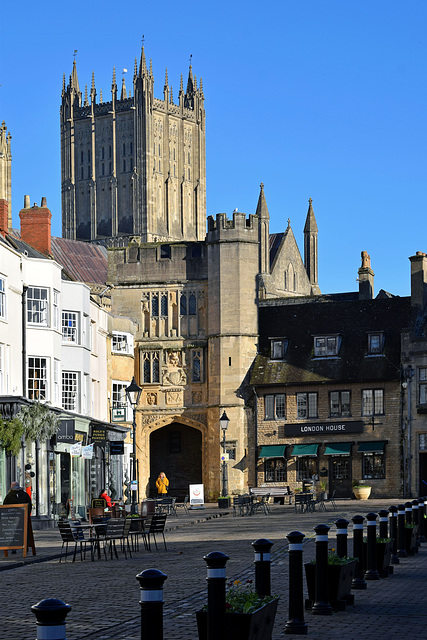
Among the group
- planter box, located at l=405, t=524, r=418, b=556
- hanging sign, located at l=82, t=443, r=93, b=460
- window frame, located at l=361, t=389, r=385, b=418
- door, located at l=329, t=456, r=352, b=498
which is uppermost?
window frame, located at l=361, t=389, r=385, b=418

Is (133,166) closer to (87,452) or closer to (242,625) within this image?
(87,452)

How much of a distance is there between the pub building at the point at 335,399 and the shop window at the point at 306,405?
5cm

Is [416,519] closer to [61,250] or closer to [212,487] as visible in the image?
[212,487]

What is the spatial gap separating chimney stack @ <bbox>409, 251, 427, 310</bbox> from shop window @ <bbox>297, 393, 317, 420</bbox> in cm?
740

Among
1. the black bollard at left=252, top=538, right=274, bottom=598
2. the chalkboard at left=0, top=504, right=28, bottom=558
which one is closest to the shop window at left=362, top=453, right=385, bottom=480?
the chalkboard at left=0, top=504, right=28, bottom=558

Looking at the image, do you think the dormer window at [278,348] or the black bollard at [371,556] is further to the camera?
the dormer window at [278,348]

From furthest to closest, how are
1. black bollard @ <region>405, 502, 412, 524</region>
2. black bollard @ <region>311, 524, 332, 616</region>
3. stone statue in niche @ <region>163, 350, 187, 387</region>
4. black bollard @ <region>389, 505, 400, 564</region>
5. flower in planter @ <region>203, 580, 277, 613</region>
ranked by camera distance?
stone statue in niche @ <region>163, 350, 187, 387</region> < black bollard @ <region>405, 502, 412, 524</region> < black bollard @ <region>389, 505, 400, 564</region> < black bollard @ <region>311, 524, 332, 616</region> < flower in planter @ <region>203, 580, 277, 613</region>

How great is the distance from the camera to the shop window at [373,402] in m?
60.4

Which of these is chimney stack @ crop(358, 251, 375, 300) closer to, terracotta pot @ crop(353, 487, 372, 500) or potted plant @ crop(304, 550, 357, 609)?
terracotta pot @ crop(353, 487, 372, 500)

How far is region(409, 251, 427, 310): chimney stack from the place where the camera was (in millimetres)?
62188

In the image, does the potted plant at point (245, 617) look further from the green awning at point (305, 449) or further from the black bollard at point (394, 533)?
the green awning at point (305, 449)

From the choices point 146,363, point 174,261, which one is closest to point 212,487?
point 146,363

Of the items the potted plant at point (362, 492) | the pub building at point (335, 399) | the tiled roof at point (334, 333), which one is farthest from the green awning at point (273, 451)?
the potted plant at point (362, 492)

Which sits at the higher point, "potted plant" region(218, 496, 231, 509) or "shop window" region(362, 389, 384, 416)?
"shop window" region(362, 389, 384, 416)
